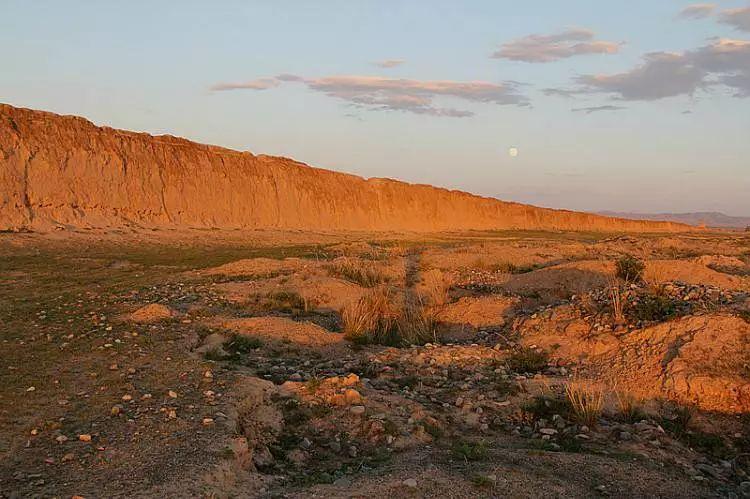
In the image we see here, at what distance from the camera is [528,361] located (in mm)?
7652

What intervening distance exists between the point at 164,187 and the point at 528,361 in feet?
89.7

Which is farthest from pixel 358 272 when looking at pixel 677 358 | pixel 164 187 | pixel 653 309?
pixel 164 187

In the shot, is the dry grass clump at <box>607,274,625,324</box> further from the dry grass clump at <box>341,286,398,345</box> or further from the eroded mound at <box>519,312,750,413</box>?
the dry grass clump at <box>341,286,398,345</box>

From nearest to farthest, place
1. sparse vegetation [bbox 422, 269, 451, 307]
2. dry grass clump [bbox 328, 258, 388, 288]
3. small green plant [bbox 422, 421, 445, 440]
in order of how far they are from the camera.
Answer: small green plant [bbox 422, 421, 445, 440]
sparse vegetation [bbox 422, 269, 451, 307]
dry grass clump [bbox 328, 258, 388, 288]

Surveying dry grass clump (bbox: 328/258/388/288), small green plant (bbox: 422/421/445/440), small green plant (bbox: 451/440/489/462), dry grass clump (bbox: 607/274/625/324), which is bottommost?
small green plant (bbox: 422/421/445/440)

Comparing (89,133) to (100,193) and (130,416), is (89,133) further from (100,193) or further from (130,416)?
(130,416)

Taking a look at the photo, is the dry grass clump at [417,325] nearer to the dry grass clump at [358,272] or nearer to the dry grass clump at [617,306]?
the dry grass clump at [617,306]

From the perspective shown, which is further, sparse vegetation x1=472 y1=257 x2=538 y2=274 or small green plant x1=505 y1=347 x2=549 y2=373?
sparse vegetation x1=472 y1=257 x2=538 y2=274

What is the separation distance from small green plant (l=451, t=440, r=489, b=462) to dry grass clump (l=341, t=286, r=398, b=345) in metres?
4.00

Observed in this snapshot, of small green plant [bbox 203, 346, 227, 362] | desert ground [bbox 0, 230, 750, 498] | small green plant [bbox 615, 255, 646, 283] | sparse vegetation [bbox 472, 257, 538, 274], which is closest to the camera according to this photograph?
desert ground [bbox 0, 230, 750, 498]

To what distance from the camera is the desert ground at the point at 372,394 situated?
441 centimetres

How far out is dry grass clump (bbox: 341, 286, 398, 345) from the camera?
30.4 ft

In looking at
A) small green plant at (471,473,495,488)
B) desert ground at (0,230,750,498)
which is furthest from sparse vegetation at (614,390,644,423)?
small green plant at (471,473,495,488)

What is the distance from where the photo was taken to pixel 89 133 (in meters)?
28.7
